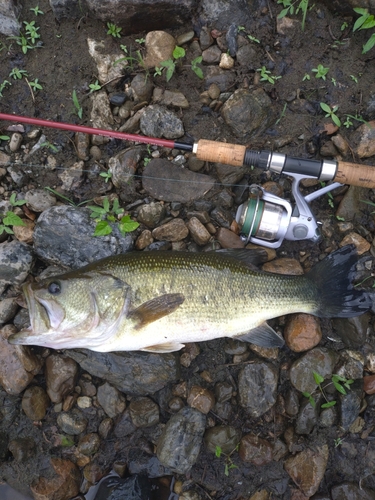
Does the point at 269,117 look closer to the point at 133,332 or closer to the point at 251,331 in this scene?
the point at 251,331

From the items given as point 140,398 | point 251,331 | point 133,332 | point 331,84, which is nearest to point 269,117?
point 331,84

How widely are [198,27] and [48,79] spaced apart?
172 cm

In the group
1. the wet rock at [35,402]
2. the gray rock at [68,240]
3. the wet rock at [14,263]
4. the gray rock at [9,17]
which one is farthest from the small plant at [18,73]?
the wet rock at [35,402]

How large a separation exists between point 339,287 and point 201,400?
1.71m

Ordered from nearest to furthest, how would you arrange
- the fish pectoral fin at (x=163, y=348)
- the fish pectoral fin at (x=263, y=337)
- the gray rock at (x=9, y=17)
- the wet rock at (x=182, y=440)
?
the fish pectoral fin at (x=163, y=348), the fish pectoral fin at (x=263, y=337), the wet rock at (x=182, y=440), the gray rock at (x=9, y=17)

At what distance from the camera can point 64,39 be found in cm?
397

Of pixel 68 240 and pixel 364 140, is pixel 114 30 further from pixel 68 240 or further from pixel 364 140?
pixel 364 140

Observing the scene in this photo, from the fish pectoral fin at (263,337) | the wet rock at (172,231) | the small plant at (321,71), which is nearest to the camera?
the fish pectoral fin at (263,337)

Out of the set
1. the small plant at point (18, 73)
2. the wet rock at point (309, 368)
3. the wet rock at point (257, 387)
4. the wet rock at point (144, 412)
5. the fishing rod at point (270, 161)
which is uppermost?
the small plant at point (18, 73)

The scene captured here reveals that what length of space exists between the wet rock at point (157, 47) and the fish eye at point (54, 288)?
248 cm

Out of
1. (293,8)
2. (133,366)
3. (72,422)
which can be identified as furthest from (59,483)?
(293,8)

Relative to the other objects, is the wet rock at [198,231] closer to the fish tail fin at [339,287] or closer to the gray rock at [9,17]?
the fish tail fin at [339,287]

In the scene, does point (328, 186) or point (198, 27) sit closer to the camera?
point (328, 186)

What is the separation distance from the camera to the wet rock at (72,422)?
3.57 meters
